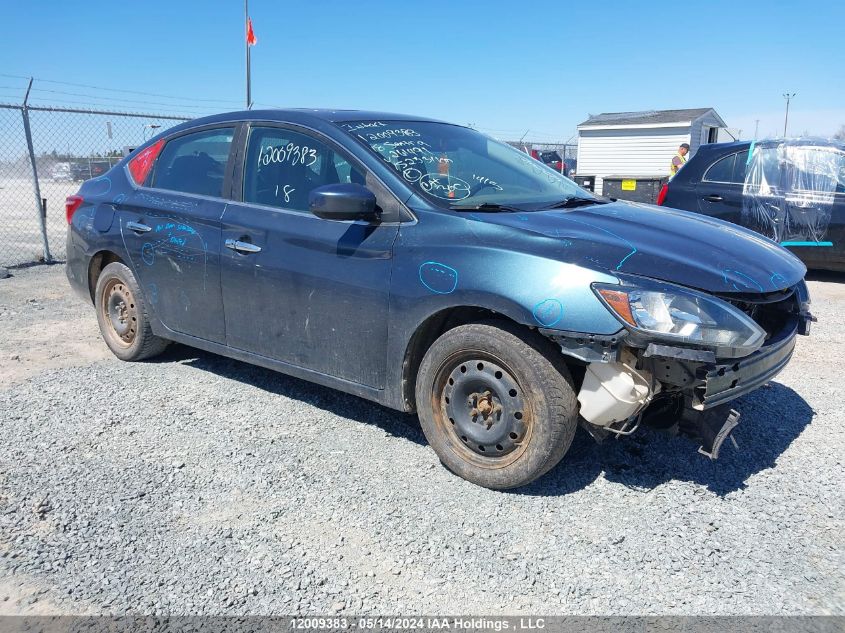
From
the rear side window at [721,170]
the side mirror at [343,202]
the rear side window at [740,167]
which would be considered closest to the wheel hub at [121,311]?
the side mirror at [343,202]

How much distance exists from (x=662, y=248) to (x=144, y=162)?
360 centimetres

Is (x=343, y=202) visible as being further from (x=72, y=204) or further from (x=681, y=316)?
(x=72, y=204)

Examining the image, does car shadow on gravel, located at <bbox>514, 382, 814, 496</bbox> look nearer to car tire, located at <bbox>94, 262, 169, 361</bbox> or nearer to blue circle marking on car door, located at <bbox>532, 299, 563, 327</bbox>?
blue circle marking on car door, located at <bbox>532, 299, 563, 327</bbox>

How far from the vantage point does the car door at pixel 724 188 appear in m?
8.03

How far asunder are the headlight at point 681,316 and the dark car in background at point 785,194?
19.0ft

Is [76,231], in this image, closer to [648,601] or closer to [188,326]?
[188,326]

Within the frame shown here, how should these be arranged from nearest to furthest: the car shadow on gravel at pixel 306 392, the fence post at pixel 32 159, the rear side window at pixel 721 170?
the car shadow on gravel at pixel 306 392 < the rear side window at pixel 721 170 < the fence post at pixel 32 159

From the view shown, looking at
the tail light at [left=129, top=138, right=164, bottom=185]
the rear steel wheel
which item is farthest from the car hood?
the rear steel wheel

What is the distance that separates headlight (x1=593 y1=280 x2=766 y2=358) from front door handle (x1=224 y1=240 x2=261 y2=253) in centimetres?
198

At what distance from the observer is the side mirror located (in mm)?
3293

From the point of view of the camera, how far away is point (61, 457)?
3.56 m

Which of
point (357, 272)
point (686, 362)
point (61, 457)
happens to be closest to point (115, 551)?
point (61, 457)

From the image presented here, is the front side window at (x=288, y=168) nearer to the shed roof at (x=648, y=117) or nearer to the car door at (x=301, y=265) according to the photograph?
the car door at (x=301, y=265)

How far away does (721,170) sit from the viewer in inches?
322
